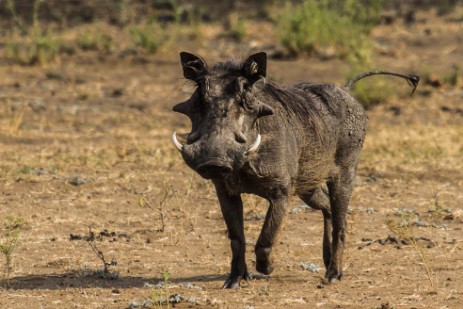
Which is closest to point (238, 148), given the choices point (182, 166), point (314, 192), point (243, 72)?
point (243, 72)

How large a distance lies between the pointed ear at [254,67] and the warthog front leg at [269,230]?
0.62 m

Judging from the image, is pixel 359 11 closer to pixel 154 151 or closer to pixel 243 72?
pixel 154 151

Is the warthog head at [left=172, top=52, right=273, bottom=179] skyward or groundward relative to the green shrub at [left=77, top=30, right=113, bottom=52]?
skyward

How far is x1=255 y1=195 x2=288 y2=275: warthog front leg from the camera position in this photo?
5918mm

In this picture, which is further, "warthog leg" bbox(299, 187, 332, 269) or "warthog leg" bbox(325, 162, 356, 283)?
"warthog leg" bbox(299, 187, 332, 269)

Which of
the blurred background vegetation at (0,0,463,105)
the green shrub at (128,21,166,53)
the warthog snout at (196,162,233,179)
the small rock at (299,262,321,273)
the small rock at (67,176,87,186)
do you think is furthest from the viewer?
the green shrub at (128,21,166,53)

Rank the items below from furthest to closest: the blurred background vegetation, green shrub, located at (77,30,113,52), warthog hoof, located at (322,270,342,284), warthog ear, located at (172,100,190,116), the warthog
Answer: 1. green shrub, located at (77,30,113,52)
2. the blurred background vegetation
3. warthog hoof, located at (322,270,342,284)
4. warthog ear, located at (172,100,190,116)
5. the warthog

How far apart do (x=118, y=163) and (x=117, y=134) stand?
155 cm

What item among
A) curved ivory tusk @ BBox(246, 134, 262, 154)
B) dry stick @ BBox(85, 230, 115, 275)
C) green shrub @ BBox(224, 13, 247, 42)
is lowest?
green shrub @ BBox(224, 13, 247, 42)

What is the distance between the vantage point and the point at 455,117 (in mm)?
11984

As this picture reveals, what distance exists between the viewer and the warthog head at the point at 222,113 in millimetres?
5516

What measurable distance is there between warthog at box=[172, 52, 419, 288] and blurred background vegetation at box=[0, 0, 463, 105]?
5590mm

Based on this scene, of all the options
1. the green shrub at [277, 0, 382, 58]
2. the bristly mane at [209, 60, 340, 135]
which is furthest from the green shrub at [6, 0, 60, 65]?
the bristly mane at [209, 60, 340, 135]

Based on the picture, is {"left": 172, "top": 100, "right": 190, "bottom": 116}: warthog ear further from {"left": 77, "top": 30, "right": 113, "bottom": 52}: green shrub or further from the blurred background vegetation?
{"left": 77, "top": 30, "right": 113, "bottom": 52}: green shrub
